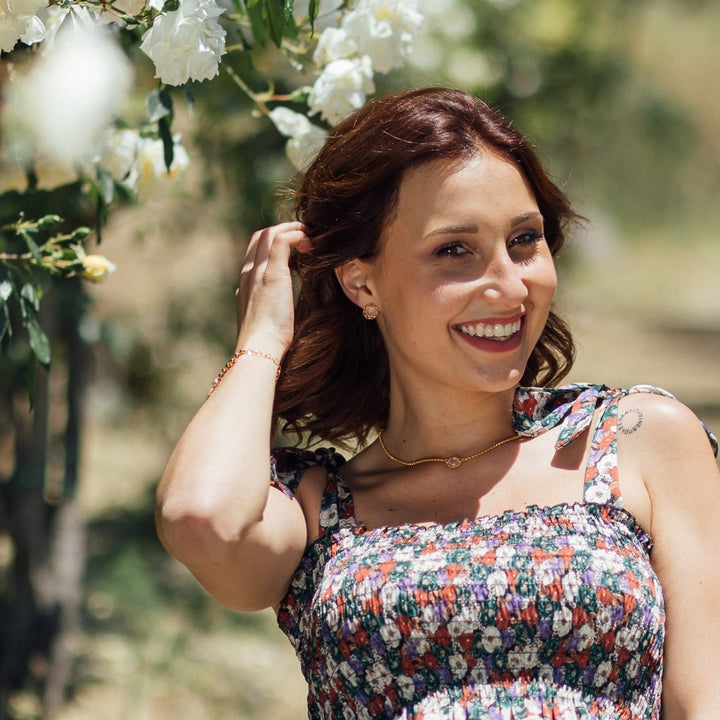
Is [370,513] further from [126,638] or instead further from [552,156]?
[552,156]

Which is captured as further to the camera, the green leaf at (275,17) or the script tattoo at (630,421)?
the script tattoo at (630,421)

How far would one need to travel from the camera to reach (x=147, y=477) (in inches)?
269

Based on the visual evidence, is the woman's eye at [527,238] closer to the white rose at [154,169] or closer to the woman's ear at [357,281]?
the woman's ear at [357,281]

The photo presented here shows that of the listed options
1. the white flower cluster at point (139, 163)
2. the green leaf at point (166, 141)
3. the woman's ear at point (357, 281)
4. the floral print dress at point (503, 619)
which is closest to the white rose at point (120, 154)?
the white flower cluster at point (139, 163)

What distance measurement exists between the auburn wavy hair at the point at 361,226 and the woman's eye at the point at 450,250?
14 centimetres

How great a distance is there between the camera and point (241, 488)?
2.05 meters

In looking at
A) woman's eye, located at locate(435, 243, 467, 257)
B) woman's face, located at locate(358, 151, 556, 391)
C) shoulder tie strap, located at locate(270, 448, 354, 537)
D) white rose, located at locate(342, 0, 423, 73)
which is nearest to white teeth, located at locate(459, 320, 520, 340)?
woman's face, located at locate(358, 151, 556, 391)

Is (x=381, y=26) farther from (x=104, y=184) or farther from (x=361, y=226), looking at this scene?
(x=104, y=184)

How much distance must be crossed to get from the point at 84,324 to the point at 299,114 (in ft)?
4.61

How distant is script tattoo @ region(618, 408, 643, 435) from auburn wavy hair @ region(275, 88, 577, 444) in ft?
1.02

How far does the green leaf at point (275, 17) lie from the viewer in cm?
188

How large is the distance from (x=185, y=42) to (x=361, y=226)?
0.59m

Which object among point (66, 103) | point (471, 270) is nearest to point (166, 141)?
point (66, 103)

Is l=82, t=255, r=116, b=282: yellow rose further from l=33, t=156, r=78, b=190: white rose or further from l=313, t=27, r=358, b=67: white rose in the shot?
l=313, t=27, r=358, b=67: white rose
